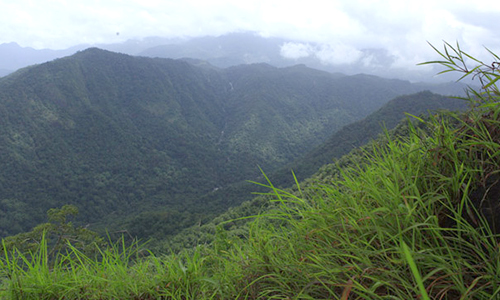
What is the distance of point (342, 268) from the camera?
4.11 feet

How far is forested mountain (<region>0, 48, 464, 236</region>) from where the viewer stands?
199 ft

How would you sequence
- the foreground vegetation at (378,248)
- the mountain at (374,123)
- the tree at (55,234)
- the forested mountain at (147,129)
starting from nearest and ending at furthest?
the foreground vegetation at (378,248) < the tree at (55,234) < the mountain at (374,123) < the forested mountain at (147,129)

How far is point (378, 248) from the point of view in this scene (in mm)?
1390

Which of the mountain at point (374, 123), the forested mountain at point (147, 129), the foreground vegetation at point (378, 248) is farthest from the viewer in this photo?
the forested mountain at point (147, 129)

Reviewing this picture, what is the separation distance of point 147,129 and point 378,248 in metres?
99.5

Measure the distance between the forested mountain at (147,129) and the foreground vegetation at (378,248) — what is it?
36.3m

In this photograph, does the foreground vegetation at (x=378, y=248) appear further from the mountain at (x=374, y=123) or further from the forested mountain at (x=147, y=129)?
the mountain at (x=374, y=123)

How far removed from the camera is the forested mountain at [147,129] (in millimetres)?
60688

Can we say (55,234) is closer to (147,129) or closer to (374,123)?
(374,123)

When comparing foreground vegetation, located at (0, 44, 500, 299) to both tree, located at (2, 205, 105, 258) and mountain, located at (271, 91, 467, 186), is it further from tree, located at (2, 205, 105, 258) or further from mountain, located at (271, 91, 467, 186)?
mountain, located at (271, 91, 467, 186)

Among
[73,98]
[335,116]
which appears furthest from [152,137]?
[335,116]

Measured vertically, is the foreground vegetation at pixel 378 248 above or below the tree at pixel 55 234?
above

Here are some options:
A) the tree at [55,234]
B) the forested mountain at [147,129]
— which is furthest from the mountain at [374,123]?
the tree at [55,234]

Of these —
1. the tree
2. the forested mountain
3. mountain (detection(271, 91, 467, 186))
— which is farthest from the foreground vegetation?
mountain (detection(271, 91, 467, 186))
